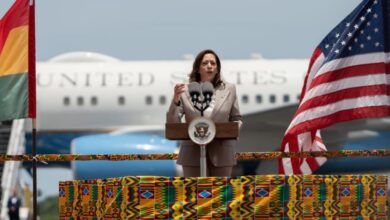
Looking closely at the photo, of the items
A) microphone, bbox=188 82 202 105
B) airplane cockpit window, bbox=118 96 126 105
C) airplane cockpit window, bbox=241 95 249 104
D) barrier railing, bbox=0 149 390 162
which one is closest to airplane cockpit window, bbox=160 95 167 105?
airplane cockpit window, bbox=118 96 126 105

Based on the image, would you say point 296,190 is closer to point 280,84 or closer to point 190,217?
point 190,217

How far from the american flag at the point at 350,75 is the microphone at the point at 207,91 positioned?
1752mm

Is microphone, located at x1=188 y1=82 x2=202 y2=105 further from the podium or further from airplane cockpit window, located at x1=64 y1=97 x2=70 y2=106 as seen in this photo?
airplane cockpit window, located at x1=64 y1=97 x2=70 y2=106

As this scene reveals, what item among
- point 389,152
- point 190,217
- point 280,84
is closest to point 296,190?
point 190,217

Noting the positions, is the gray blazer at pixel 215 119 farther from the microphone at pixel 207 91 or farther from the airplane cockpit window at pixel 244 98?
the airplane cockpit window at pixel 244 98

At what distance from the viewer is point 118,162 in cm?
2369

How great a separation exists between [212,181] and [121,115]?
2125 cm

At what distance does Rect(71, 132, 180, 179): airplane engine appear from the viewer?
2400 centimetres

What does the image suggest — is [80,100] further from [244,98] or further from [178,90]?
[178,90]

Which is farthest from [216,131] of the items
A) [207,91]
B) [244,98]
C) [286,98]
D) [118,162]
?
[286,98]

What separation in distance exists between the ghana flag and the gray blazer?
2.03 metres

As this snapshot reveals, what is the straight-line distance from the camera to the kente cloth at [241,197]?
237 inches

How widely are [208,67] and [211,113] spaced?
1.01 feet

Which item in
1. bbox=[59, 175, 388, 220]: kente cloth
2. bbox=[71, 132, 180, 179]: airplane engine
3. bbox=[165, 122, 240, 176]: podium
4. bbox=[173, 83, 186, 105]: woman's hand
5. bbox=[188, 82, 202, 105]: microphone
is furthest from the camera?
bbox=[71, 132, 180, 179]: airplane engine
